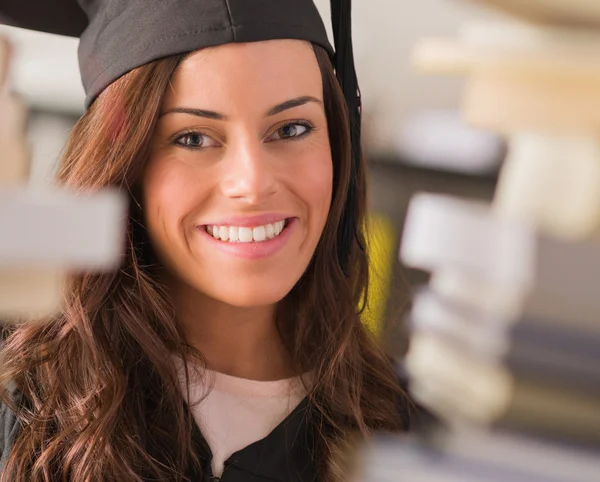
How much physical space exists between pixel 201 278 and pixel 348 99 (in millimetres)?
254

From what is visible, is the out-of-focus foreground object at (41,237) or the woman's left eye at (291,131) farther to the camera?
the woman's left eye at (291,131)

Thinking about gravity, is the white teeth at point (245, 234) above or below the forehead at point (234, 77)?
below

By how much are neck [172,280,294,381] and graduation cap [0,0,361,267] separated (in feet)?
0.82

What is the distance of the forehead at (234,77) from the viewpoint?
71 centimetres

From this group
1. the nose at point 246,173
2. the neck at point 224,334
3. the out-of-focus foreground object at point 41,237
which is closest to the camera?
the out-of-focus foreground object at point 41,237

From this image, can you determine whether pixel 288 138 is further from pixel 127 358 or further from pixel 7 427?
pixel 7 427

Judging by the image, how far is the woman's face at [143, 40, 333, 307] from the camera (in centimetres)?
71

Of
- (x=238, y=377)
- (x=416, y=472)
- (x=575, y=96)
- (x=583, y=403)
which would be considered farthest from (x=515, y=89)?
(x=238, y=377)

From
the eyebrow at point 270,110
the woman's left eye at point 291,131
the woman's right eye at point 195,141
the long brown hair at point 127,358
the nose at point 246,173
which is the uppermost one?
the eyebrow at point 270,110

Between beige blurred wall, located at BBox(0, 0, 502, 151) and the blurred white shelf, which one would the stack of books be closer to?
beige blurred wall, located at BBox(0, 0, 502, 151)

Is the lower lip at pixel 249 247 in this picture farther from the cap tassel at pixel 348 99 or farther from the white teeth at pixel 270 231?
the cap tassel at pixel 348 99

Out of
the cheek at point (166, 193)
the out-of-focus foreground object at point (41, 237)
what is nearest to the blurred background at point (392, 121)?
the cheek at point (166, 193)

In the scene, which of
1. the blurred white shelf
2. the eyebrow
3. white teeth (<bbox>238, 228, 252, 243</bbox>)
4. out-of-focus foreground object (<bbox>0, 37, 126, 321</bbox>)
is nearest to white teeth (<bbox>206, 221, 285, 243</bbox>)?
white teeth (<bbox>238, 228, 252, 243</bbox>)

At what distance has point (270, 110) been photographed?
2.38ft
